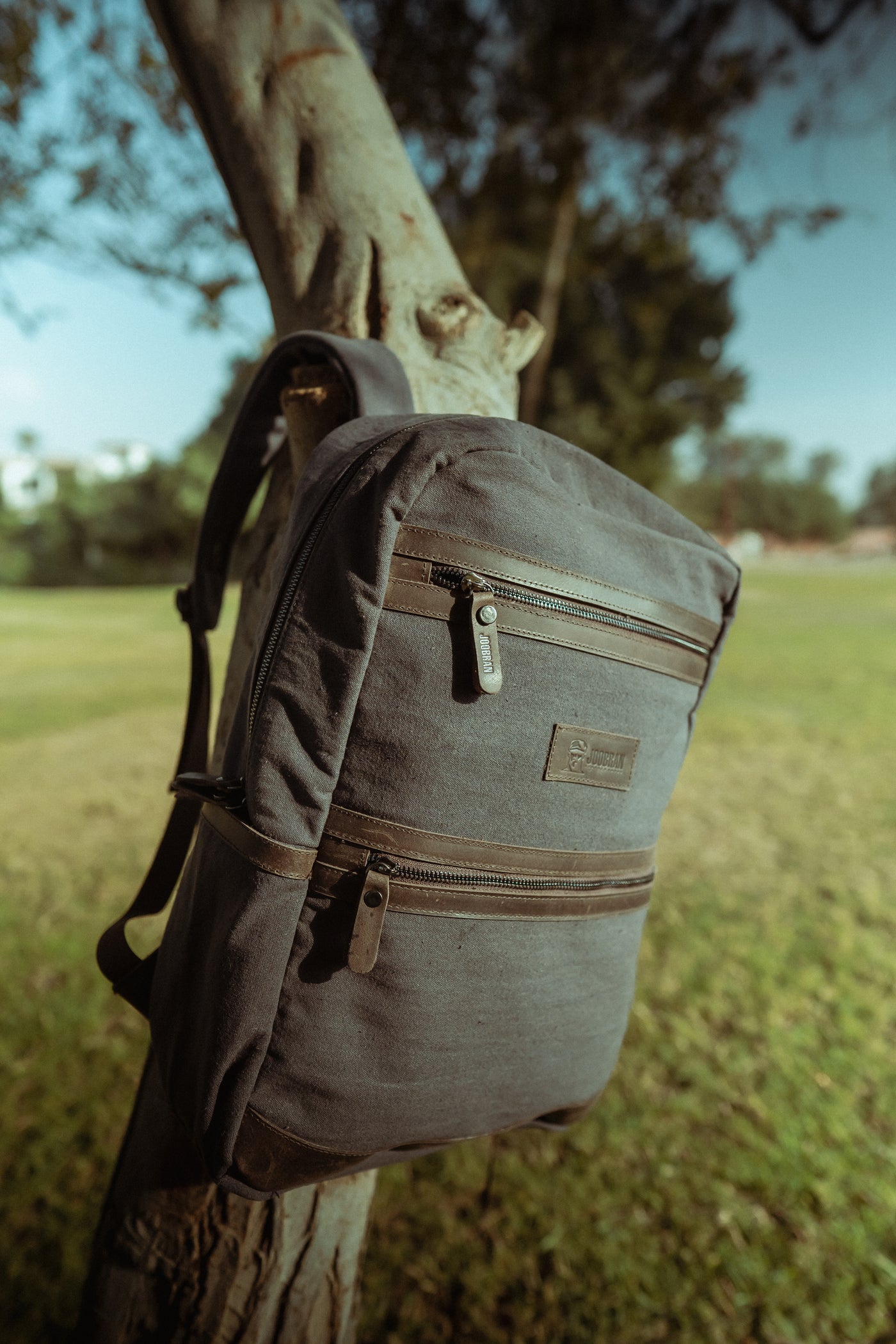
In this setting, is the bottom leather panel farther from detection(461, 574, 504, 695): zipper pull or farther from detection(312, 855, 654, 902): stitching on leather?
detection(461, 574, 504, 695): zipper pull

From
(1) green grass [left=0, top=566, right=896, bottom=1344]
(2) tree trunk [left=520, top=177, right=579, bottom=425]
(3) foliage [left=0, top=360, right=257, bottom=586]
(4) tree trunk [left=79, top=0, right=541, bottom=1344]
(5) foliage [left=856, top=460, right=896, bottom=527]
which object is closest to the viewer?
(4) tree trunk [left=79, top=0, right=541, bottom=1344]

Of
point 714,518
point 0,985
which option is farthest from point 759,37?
point 714,518

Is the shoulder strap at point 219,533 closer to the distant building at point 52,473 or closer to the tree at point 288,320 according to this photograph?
the tree at point 288,320

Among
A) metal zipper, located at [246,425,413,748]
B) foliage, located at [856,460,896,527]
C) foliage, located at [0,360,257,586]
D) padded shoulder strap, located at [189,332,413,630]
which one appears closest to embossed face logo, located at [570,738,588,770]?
metal zipper, located at [246,425,413,748]

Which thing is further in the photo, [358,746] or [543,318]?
[543,318]

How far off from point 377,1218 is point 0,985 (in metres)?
1.83

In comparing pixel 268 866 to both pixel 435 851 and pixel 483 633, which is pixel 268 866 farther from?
pixel 483 633

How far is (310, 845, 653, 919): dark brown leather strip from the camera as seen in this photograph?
897 millimetres

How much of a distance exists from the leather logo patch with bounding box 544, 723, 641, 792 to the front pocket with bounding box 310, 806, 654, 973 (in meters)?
0.11

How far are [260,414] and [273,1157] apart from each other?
1.12 meters

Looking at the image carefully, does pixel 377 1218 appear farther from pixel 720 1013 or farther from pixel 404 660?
pixel 404 660

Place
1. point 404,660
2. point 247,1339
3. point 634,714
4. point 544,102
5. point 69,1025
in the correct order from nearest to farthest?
point 404,660 < point 634,714 < point 247,1339 < point 69,1025 < point 544,102

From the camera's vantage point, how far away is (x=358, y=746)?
886 mm

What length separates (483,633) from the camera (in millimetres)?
889
